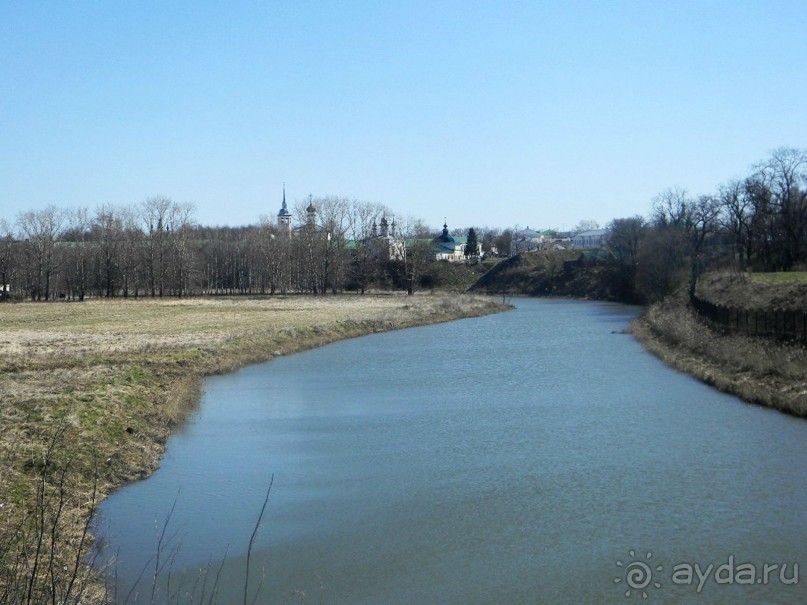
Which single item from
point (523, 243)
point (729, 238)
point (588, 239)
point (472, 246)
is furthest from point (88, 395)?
point (523, 243)

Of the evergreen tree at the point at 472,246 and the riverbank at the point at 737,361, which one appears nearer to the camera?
the riverbank at the point at 737,361

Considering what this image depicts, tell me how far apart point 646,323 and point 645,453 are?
28.2 meters

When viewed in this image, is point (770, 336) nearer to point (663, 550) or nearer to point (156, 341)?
point (663, 550)

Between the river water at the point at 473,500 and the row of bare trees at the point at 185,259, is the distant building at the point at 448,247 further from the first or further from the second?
the river water at the point at 473,500

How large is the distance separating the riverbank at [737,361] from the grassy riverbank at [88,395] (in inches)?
570

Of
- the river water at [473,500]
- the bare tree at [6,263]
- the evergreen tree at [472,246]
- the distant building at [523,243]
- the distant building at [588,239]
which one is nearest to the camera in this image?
the river water at [473,500]

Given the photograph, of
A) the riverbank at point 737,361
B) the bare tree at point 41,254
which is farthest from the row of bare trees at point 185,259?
the riverbank at point 737,361

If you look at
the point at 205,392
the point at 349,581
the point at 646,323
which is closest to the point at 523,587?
the point at 349,581

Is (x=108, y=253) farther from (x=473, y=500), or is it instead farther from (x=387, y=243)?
(x=473, y=500)

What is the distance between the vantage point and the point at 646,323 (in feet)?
142

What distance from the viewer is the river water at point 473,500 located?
1008 cm

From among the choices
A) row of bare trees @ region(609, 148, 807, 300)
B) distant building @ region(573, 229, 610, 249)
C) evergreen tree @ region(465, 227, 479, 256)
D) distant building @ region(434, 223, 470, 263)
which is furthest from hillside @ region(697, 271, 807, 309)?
distant building @ region(573, 229, 610, 249)

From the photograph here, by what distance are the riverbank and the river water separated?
0.73m

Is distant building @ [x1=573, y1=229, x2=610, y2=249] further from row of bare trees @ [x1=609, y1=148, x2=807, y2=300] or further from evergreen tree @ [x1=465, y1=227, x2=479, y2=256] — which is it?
row of bare trees @ [x1=609, y1=148, x2=807, y2=300]
